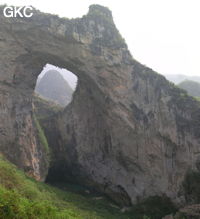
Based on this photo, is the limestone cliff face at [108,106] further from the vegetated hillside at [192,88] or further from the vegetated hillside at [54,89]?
the vegetated hillside at [54,89]

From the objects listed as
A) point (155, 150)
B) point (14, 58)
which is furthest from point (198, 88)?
point (14, 58)

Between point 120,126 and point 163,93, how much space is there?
7427 mm

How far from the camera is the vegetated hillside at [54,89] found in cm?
10519

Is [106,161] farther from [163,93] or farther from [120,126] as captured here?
[163,93]

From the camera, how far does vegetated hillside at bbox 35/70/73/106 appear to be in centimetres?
10519

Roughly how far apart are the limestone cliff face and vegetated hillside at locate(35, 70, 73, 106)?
6367cm

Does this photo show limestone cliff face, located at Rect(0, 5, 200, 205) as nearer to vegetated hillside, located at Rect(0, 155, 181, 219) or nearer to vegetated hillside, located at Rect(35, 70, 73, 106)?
vegetated hillside, located at Rect(0, 155, 181, 219)

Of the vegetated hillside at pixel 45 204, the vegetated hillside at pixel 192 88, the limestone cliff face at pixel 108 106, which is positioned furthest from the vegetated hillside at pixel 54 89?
the vegetated hillside at pixel 45 204

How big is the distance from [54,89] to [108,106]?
7477cm

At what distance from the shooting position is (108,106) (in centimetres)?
3672

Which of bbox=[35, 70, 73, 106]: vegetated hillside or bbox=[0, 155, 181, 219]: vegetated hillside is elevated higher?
bbox=[35, 70, 73, 106]: vegetated hillside

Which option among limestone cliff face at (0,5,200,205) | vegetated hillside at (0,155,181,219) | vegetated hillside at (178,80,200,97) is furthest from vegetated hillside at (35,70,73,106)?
vegetated hillside at (0,155,181,219)

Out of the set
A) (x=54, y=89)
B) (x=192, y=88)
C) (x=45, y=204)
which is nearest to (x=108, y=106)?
(x=45, y=204)

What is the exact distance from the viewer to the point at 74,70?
129ft
